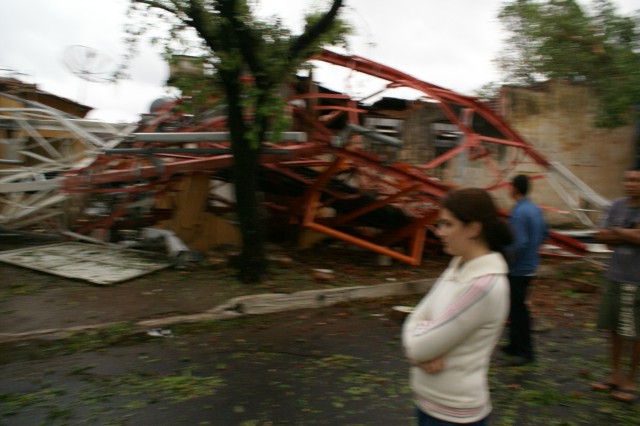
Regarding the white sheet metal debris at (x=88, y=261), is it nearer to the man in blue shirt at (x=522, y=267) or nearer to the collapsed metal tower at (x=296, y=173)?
the collapsed metal tower at (x=296, y=173)

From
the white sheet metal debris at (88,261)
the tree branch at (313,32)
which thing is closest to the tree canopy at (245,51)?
the tree branch at (313,32)

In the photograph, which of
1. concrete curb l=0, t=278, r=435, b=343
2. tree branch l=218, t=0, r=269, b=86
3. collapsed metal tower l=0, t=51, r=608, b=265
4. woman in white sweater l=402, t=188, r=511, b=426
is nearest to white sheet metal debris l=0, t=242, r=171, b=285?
collapsed metal tower l=0, t=51, r=608, b=265

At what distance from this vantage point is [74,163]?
11078mm

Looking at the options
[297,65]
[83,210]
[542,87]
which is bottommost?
[83,210]

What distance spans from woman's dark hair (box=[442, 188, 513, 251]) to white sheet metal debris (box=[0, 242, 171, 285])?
6.22 meters

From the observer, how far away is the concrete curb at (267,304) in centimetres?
581

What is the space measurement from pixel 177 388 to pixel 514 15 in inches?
624

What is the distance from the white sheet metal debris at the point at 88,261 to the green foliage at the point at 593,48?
37.5ft

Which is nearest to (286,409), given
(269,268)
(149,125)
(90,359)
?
(90,359)

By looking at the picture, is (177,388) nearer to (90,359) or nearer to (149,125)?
(90,359)

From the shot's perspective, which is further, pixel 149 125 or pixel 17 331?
pixel 149 125

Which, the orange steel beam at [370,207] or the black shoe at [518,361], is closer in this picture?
the black shoe at [518,361]

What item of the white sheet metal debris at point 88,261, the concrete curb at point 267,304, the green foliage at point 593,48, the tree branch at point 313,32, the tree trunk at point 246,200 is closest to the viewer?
the concrete curb at point 267,304

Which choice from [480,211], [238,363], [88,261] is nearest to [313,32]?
[238,363]
